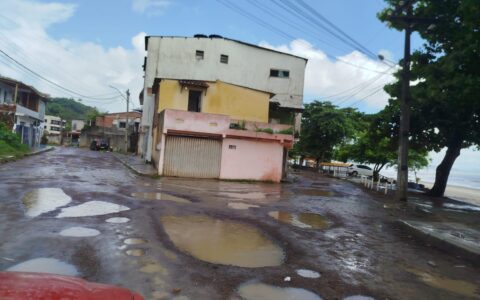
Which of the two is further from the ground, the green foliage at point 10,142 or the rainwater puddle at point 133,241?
the green foliage at point 10,142

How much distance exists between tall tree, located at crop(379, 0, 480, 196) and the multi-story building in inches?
318

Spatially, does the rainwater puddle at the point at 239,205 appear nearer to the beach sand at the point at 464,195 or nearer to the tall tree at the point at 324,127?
the beach sand at the point at 464,195

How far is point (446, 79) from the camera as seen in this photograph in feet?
49.1

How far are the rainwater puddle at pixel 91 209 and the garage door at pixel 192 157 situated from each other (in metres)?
10.6

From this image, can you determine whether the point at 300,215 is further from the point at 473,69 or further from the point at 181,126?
the point at 181,126

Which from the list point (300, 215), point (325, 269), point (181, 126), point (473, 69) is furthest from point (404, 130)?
point (325, 269)

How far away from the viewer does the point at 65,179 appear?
49.9ft

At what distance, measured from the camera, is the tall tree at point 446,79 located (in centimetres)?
1359

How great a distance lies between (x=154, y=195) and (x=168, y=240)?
5.85m

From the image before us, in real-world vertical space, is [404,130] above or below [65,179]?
above

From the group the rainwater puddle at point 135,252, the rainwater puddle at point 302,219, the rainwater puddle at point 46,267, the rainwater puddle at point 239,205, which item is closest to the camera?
the rainwater puddle at point 46,267

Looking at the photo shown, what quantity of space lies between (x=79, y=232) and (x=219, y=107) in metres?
19.5

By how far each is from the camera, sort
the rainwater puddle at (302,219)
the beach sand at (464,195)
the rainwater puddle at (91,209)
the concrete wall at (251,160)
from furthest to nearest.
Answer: the beach sand at (464,195) → the concrete wall at (251,160) → the rainwater puddle at (302,219) → the rainwater puddle at (91,209)

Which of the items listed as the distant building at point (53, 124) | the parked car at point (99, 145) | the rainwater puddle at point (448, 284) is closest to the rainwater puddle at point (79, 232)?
the rainwater puddle at point (448, 284)
